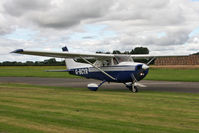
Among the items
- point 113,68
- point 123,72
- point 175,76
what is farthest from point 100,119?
point 175,76

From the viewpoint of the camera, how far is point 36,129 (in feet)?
21.1

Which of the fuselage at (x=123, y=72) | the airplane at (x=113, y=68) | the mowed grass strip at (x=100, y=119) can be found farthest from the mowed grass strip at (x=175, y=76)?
the mowed grass strip at (x=100, y=119)

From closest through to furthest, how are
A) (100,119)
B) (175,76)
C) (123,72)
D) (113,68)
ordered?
(100,119), (123,72), (113,68), (175,76)

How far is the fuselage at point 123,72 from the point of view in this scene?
52.9 ft

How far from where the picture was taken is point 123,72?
1686 cm

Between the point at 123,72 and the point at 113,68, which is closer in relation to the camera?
the point at 123,72

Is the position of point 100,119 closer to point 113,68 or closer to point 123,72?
point 123,72

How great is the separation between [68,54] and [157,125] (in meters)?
11.0

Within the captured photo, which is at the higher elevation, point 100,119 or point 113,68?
point 113,68

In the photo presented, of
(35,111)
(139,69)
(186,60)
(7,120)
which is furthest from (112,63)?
(186,60)

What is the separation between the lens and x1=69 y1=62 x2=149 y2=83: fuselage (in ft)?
52.9

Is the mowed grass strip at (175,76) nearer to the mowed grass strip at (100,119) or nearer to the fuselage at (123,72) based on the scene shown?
the fuselage at (123,72)

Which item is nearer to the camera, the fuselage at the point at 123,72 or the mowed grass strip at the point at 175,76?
the fuselage at the point at 123,72

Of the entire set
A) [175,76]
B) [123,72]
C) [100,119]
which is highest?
[123,72]
